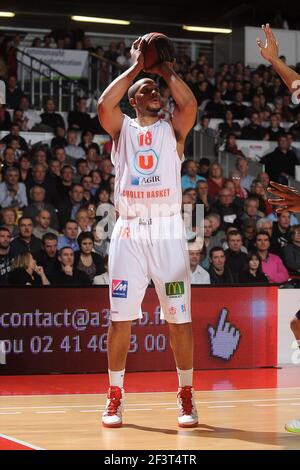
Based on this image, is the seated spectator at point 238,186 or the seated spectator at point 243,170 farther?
the seated spectator at point 243,170

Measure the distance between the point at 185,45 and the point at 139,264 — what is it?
1925 centimetres

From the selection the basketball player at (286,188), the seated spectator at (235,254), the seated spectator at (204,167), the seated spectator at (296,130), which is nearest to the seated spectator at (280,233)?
the seated spectator at (235,254)

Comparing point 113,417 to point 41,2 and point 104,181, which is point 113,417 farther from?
point 41,2

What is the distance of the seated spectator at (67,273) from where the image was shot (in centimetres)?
1175

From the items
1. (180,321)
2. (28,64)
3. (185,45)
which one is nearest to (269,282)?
(180,321)

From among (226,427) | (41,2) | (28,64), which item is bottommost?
(226,427)

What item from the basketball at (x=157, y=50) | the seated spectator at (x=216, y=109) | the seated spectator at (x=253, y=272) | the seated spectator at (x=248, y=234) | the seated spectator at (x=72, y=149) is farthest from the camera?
the seated spectator at (x=216, y=109)

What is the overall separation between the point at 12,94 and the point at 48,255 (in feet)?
22.2

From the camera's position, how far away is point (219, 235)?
13766mm

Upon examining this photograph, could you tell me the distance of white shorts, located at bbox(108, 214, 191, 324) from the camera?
7.34m

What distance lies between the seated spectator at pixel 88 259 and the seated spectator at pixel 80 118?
584cm

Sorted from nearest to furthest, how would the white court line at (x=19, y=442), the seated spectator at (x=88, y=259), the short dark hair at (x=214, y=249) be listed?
the white court line at (x=19, y=442) → the seated spectator at (x=88, y=259) → the short dark hair at (x=214, y=249)

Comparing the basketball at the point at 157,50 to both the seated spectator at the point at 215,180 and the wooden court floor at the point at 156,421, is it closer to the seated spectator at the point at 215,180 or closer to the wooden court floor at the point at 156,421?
the wooden court floor at the point at 156,421

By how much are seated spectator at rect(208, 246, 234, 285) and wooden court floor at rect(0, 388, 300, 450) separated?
9.06ft
